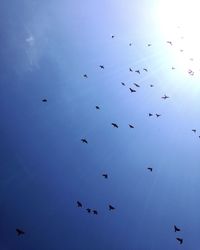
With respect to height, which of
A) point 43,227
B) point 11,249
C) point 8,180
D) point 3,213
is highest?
point 8,180

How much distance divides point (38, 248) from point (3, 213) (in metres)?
9.70

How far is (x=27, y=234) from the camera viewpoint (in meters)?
63.2

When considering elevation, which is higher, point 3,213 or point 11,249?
point 3,213

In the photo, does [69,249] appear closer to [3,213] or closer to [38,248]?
[38,248]

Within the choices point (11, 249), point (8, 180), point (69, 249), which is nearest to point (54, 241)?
point (69, 249)

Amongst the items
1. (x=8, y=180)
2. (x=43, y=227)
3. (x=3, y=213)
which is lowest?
(x=43, y=227)

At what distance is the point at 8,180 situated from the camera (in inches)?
2311

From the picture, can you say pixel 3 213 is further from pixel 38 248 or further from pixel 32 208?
pixel 38 248

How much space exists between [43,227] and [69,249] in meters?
7.13

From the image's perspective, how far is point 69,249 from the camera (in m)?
63.6

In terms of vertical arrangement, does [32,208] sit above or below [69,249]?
above

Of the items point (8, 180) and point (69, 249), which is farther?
point (69, 249)

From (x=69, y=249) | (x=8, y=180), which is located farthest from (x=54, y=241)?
(x=8, y=180)

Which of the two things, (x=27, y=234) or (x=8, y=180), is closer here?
(x=8, y=180)
